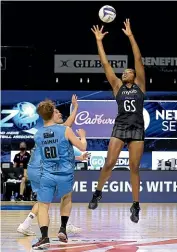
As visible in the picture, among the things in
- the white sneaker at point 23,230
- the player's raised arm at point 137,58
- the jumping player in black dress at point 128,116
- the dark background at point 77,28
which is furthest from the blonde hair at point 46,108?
the dark background at point 77,28

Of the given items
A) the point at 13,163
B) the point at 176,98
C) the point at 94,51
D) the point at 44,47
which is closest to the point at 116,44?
the point at 94,51

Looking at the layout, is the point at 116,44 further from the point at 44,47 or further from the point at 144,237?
the point at 144,237

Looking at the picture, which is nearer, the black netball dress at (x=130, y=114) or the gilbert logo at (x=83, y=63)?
the black netball dress at (x=130, y=114)

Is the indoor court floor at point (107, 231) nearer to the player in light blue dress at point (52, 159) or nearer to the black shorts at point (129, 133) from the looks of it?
the player in light blue dress at point (52, 159)

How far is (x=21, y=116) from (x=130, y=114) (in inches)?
416

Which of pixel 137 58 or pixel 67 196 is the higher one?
pixel 137 58

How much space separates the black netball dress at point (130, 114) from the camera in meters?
9.60

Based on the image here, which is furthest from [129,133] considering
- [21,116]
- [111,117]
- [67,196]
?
[21,116]

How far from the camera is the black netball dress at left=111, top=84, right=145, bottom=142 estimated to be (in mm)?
9602

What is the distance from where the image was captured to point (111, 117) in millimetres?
19672

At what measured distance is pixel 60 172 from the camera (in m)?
8.63

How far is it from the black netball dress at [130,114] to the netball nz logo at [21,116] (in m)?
10.3

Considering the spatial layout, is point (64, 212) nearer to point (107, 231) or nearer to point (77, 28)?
point (107, 231)

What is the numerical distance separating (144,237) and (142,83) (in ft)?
7.12
